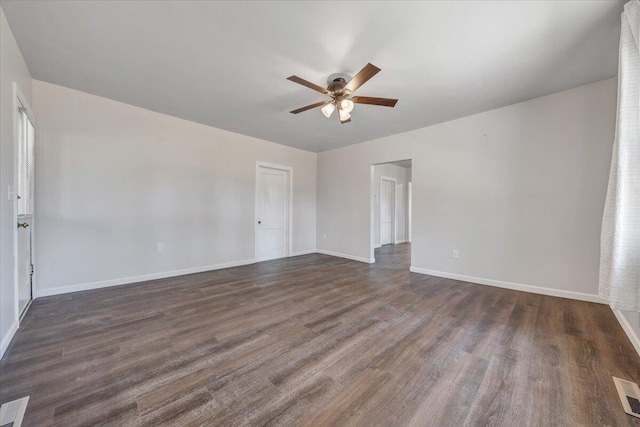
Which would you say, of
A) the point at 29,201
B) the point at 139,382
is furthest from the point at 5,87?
the point at 139,382

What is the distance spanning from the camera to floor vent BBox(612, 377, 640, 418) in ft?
4.44

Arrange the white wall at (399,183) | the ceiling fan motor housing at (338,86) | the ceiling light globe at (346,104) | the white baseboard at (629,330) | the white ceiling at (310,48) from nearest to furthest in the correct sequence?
1. the white ceiling at (310,48)
2. the white baseboard at (629,330)
3. the ceiling fan motor housing at (338,86)
4. the ceiling light globe at (346,104)
5. the white wall at (399,183)

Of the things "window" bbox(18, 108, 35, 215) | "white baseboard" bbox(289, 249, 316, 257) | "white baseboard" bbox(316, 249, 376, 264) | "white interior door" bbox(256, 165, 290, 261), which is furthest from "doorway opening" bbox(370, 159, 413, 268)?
"window" bbox(18, 108, 35, 215)

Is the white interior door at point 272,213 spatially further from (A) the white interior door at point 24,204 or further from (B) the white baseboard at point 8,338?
(B) the white baseboard at point 8,338

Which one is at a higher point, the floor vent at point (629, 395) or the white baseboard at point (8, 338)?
the white baseboard at point (8, 338)

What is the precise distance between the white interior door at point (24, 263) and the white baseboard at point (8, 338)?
32cm

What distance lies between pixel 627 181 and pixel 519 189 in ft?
6.42

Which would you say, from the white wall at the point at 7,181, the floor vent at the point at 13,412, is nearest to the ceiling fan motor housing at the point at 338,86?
the white wall at the point at 7,181

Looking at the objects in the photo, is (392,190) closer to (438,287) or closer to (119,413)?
(438,287)

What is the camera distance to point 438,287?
3.52 meters

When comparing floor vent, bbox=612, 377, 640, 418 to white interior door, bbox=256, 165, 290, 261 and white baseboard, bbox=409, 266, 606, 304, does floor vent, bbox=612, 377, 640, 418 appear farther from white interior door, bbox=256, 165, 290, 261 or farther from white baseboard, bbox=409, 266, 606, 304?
white interior door, bbox=256, 165, 290, 261

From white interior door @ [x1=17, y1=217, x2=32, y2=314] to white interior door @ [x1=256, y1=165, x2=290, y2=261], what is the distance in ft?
10.2

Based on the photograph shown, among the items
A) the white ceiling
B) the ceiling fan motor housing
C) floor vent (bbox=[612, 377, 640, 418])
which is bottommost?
floor vent (bbox=[612, 377, 640, 418])

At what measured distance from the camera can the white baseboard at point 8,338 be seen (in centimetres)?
180
